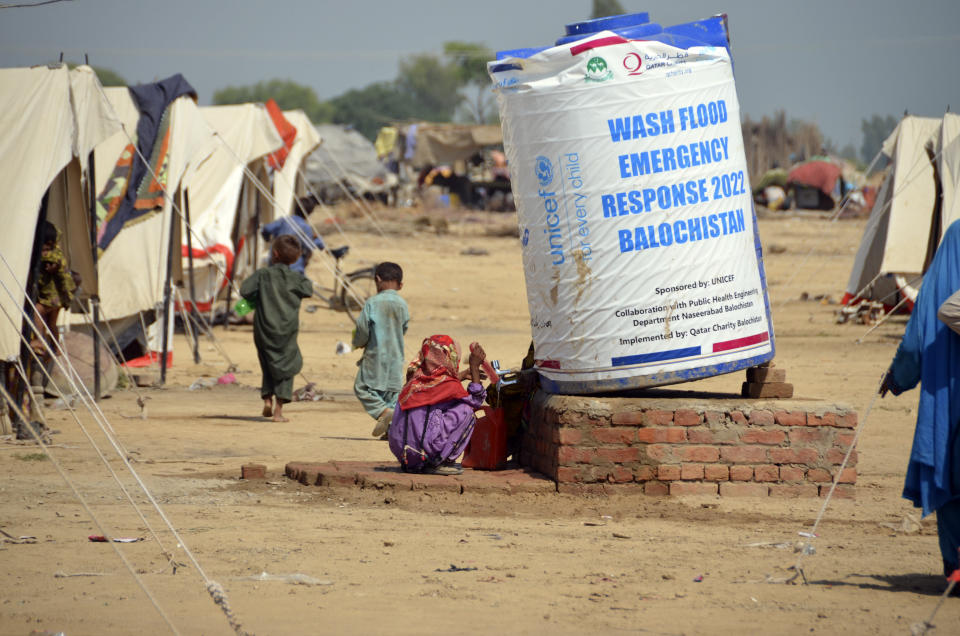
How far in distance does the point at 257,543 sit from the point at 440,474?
141 centimetres

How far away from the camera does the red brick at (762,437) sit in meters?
5.50

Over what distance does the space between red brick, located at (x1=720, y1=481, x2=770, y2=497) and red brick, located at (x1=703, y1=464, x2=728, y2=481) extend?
0.11 feet

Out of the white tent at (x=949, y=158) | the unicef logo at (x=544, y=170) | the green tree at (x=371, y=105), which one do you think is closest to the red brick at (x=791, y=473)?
the unicef logo at (x=544, y=170)

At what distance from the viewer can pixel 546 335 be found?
5.65 meters

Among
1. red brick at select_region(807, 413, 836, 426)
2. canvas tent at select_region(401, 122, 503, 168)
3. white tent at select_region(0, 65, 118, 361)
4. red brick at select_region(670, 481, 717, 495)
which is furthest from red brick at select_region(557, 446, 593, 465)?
canvas tent at select_region(401, 122, 503, 168)

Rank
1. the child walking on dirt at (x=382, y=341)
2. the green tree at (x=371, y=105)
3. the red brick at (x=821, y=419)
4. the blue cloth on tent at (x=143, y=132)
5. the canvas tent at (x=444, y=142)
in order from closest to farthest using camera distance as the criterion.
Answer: the red brick at (x=821, y=419)
the child walking on dirt at (x=382, y=341)
the blue cloth on tent at (x=143, y=132)
the canvas tent at (x=444, y=142)
the green tree at (x=371, y=105)

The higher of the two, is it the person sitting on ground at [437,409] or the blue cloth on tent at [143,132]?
the blue cloth on tent at [143,132]

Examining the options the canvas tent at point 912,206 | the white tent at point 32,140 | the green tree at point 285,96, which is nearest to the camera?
the white tent at point 32,140

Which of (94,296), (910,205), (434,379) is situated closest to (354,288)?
(94,296)

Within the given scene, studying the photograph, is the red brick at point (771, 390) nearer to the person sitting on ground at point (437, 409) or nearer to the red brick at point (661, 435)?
the red brick at point (661, 435)

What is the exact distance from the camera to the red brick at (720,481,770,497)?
5535 millimetres

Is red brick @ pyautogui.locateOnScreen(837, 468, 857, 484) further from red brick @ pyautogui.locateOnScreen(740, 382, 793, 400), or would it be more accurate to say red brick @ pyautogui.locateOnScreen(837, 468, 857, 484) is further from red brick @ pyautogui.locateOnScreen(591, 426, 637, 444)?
red brick @ pyautogui.locateOnScreen(591, 426, 637, 444)

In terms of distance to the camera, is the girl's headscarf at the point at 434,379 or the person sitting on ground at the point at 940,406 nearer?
the person sitting on ground at the point at 940,406

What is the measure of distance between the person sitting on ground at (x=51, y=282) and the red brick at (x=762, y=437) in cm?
482
